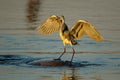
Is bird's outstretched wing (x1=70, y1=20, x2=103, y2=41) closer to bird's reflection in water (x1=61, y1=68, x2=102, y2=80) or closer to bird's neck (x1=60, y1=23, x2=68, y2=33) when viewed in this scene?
bird's neck (x1=60, y1=23, x2=68, y2=33)

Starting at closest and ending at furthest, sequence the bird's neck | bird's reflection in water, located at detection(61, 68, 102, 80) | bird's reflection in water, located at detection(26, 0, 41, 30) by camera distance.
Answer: bird's reflection in water, located at detection(61, 68, 102, 80), the bird's neck, bird's reflection in water, located at detection(26, 0, 41, 30)

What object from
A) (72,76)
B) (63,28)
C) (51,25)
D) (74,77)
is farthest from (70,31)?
(74,77)

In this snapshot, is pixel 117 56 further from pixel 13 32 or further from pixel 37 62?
pixel 13 32

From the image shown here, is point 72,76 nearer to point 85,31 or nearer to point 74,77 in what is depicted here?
point 74,77

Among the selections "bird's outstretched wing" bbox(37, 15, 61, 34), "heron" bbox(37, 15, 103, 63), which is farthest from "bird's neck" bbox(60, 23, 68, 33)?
"bird's outstretched wing" bbox(37, 15, 61, 34)

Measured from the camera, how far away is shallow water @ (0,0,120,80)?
41.4ft

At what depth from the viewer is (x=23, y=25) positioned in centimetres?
1850

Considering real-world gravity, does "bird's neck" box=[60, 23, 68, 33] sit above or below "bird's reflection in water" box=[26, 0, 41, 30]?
above

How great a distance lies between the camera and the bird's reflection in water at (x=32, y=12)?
18.6 meters

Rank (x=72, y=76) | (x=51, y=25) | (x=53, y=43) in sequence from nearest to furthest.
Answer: (x=72, y=76) < (x=51, y=25) < (x=53, y=43)

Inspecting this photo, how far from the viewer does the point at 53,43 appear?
15.9 m

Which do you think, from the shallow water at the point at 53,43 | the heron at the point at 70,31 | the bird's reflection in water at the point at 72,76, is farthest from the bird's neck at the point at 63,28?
the bird's reflection in water at the point at 72,76

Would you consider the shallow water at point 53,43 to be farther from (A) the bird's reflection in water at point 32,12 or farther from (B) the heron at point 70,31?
(B) the heron at point 70,31

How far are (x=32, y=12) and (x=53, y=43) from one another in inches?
216
